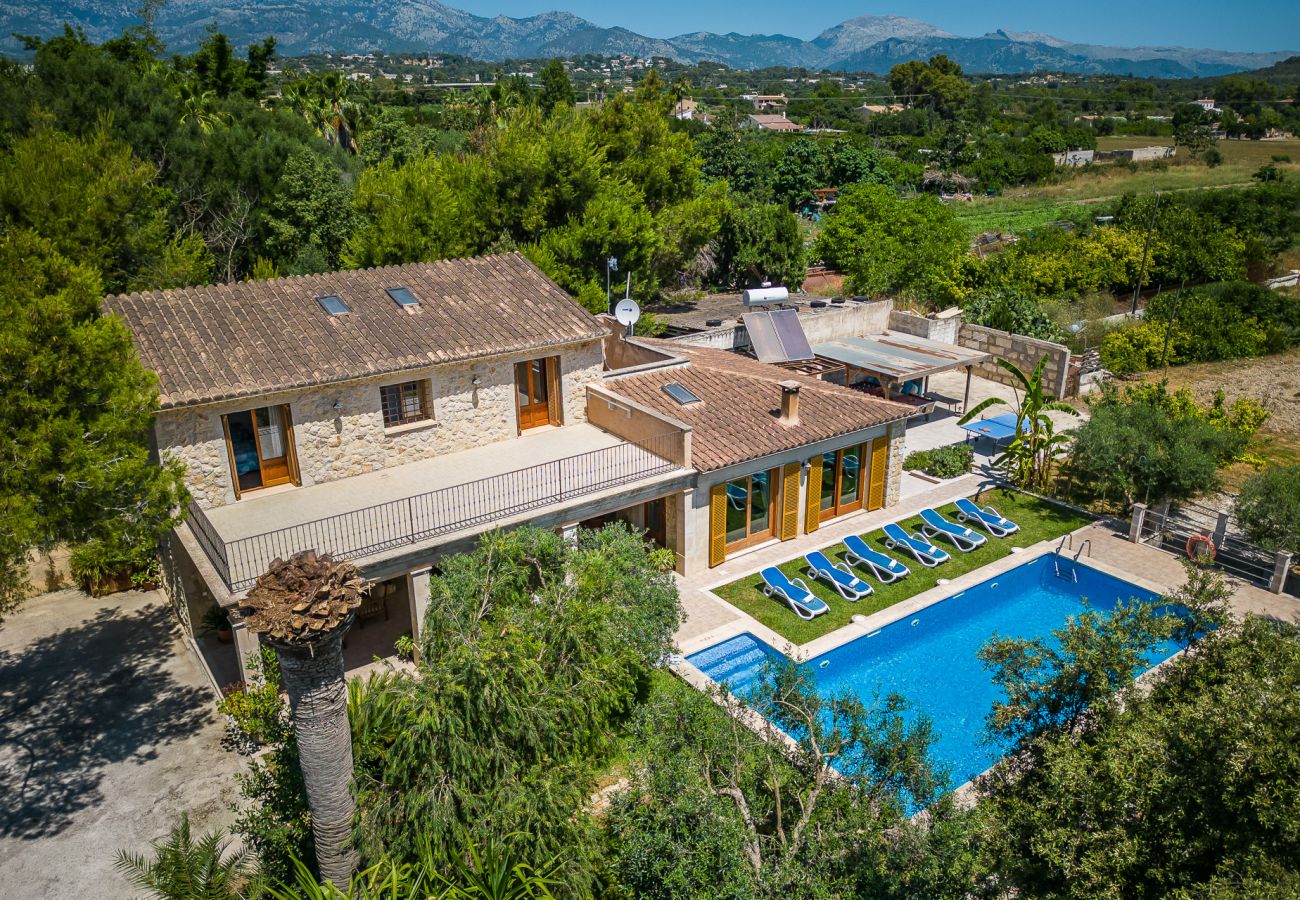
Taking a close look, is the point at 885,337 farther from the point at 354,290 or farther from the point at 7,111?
the point at 7,111

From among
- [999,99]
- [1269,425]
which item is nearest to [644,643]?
[1269,425]

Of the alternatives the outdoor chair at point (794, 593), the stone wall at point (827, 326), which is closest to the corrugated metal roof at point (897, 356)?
the stone wall at point (827, 326)

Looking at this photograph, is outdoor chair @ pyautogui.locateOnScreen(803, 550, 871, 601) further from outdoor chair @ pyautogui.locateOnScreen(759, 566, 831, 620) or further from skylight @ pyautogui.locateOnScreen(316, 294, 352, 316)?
skylight @ pyautogui.locateOnScreen(316, 294, 352, 316)

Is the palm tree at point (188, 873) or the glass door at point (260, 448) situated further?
the glass door at point (260, 448)

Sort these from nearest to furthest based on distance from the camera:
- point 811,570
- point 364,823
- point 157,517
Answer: point 364,823 → point 157,517 → point 811,570

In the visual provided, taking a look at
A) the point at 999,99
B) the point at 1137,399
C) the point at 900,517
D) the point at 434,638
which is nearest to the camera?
the point at 434,638

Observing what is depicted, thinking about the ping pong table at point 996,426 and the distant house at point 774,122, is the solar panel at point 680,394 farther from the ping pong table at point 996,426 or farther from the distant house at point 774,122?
the distant house at point 774,122
